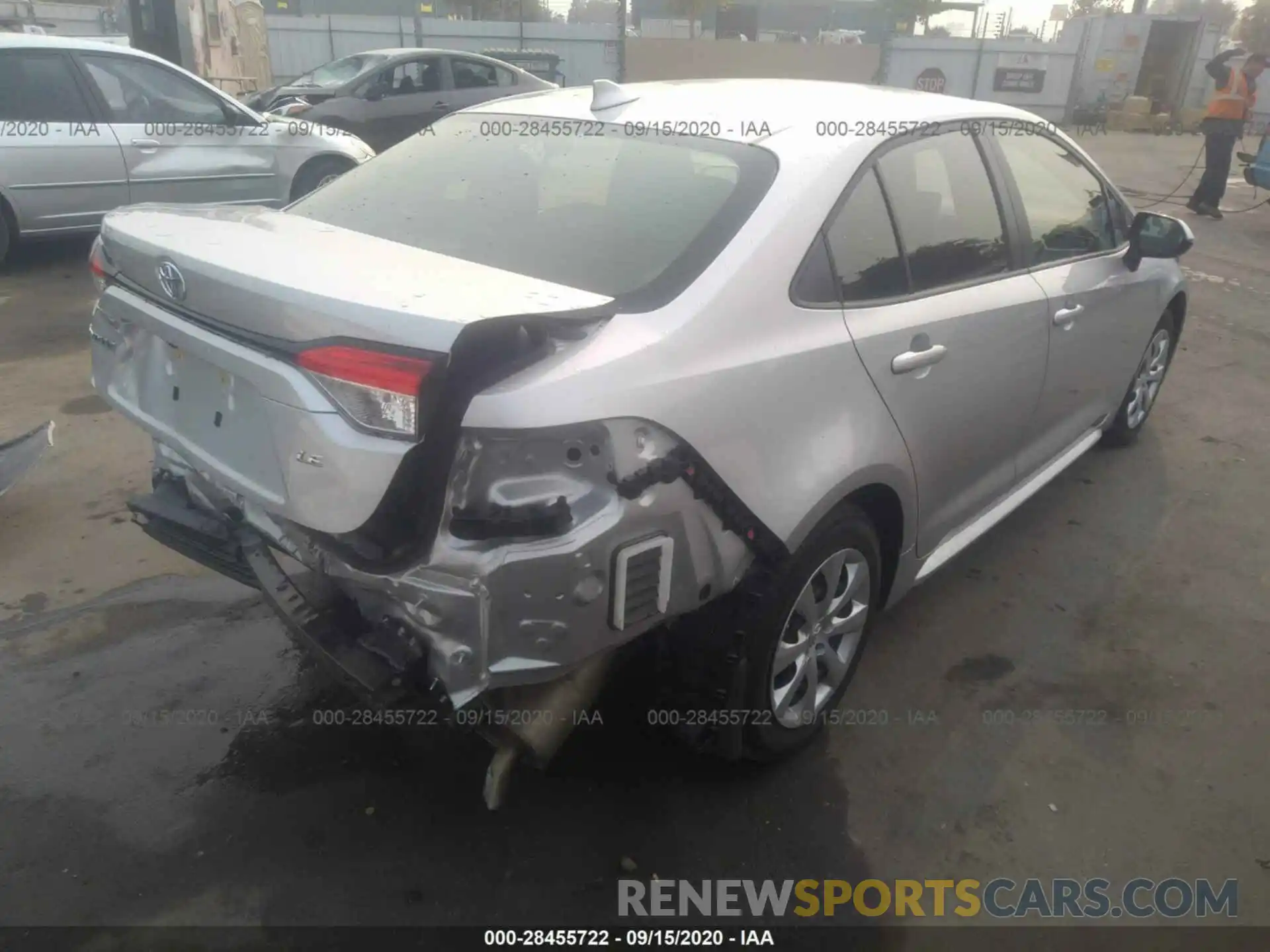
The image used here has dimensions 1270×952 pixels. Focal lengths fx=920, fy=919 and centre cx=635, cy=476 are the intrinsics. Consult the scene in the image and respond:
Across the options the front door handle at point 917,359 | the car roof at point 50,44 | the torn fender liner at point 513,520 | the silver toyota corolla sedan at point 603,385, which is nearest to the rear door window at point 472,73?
the car roof at point 50,44

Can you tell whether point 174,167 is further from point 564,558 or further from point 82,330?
point 564,558

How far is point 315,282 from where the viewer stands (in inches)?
73.0

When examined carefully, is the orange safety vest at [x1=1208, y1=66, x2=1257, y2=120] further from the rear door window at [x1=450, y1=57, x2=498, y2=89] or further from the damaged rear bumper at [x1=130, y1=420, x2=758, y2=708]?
the damaged rear bumper at [x1=130, y1=420, x2=758, y2=708]

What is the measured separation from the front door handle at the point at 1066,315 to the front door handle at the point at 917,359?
856 mm

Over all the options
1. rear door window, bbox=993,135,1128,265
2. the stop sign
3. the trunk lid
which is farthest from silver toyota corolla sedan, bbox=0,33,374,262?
the stop sign

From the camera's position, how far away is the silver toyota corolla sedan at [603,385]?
1738 millimetres

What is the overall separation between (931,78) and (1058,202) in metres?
26.1

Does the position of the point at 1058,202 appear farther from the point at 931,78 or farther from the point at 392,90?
the point at 931,78

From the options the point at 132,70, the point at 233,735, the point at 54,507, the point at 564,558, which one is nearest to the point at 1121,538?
the point at 564,558

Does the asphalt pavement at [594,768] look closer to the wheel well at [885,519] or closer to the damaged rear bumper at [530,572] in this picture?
the wheel well at [885,519]

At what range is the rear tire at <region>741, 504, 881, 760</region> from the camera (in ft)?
7.24

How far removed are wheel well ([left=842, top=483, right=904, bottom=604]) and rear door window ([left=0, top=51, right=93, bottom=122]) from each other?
22.4 feet

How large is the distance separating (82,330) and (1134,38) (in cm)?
2840

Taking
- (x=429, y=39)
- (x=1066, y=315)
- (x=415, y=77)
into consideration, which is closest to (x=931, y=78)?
(x=429, y=39)
